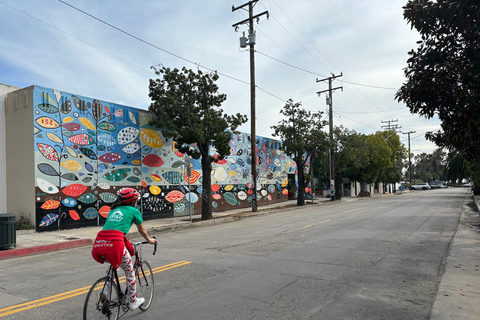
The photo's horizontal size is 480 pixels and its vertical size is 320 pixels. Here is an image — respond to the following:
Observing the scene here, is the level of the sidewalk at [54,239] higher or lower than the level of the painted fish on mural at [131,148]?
lower

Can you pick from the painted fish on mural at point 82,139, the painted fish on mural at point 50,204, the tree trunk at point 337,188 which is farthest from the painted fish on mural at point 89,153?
the tree trunk at point 337,188

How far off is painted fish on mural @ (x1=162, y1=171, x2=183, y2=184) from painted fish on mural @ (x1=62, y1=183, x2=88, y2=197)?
492 cm

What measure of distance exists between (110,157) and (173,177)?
4399mm

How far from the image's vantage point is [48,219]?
49.1ft

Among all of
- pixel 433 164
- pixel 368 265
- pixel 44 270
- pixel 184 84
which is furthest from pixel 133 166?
pixel 433 164

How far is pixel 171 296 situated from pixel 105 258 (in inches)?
70.5

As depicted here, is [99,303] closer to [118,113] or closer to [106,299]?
[106,299]

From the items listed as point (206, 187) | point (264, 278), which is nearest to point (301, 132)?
point (206, 187)

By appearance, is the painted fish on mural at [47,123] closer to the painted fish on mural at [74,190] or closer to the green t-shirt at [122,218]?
the painted fish on mural at [74,190]

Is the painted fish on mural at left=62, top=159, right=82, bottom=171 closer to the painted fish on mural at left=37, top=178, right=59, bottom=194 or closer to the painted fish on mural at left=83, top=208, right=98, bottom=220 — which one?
the painted fish on mural at left=37, top=178, right=59, bottom=194

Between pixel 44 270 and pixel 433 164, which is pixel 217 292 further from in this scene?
pixel 433 164

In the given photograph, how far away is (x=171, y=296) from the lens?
5773 millimetres

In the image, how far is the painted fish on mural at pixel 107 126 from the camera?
1720 cm

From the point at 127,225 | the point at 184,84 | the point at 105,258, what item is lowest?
the point at 105,258
